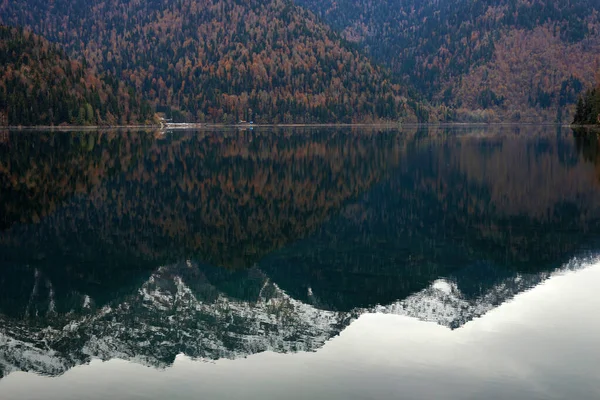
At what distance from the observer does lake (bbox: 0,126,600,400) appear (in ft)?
58.9

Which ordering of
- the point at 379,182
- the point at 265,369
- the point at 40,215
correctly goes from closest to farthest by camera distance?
the point at 265,369, the point at 40,215, the point at 379,182

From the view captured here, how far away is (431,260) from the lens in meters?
30.8

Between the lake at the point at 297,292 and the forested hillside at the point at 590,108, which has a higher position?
the forested hillside at the point at 590,108

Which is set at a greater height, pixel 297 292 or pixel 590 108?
pixel 590 108

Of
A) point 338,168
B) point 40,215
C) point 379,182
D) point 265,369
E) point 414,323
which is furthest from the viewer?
point 338,168

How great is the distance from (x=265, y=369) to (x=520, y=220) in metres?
25.1

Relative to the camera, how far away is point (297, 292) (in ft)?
84.6

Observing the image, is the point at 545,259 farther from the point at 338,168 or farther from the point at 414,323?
the point at 338,168

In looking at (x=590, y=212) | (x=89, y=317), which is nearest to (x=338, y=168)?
(x=590, y=212)

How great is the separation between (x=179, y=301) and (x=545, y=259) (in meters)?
14.9

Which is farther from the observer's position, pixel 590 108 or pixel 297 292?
pixel 590 108

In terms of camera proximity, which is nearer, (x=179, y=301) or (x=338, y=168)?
(x=179, y=301)

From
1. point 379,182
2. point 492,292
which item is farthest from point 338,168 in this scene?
point 492,292

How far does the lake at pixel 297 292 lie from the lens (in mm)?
17938
